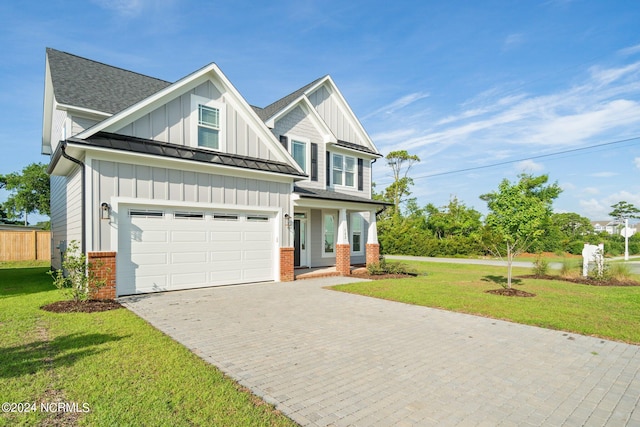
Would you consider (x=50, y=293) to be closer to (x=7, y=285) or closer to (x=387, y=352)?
(x=7, y=285)

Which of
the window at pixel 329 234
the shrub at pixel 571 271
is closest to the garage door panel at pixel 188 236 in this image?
the window at pixel 329 234

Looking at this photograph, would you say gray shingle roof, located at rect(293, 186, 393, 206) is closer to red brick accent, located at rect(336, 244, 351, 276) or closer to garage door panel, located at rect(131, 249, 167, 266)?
red brick accent, located at rect(336, 244, 351, 276)

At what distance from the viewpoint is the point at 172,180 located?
1020 centimetres

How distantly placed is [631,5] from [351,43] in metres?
10.2

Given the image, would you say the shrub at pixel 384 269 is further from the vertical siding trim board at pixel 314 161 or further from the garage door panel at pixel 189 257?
the garage door panel at pixel 189 257

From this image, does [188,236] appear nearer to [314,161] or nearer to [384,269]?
[314,161]

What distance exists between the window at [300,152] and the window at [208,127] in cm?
460

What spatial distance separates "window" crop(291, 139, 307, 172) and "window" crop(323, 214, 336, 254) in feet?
10.2

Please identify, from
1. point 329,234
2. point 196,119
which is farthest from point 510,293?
point 196,119

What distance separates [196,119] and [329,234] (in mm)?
9021

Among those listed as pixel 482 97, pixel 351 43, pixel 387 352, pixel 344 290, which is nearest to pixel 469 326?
pixel 387 352

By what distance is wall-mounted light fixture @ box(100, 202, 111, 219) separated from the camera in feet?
29.3

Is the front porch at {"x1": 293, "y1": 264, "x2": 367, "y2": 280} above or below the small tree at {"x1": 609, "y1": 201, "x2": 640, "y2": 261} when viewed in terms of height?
below

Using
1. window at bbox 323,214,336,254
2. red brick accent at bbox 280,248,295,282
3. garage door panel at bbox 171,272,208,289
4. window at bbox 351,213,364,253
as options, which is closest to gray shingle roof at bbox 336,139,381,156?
window at bbox 351,213,364,253
